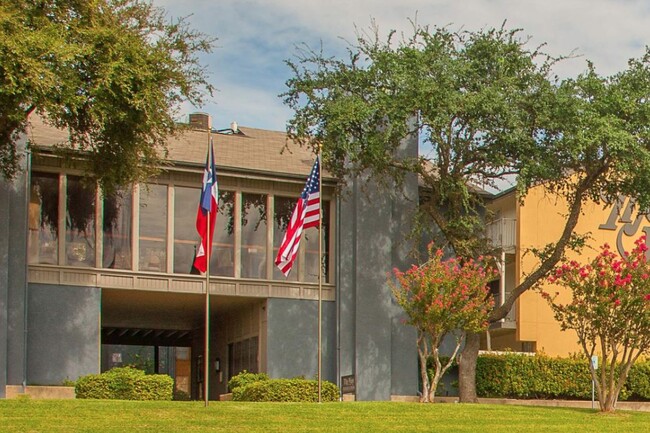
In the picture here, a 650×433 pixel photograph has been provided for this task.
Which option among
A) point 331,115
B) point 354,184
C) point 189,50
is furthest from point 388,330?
point 189,50

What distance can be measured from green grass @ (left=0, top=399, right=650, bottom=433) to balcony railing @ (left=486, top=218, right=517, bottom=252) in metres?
15.0

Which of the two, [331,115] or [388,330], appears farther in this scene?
[388,330]

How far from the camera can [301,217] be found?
27047mm

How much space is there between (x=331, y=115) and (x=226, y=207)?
4.32 m

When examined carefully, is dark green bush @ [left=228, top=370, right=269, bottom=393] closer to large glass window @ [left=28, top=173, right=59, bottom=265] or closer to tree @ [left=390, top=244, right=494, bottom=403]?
tree @ [left=390, top=244, right=494, bottom=403]

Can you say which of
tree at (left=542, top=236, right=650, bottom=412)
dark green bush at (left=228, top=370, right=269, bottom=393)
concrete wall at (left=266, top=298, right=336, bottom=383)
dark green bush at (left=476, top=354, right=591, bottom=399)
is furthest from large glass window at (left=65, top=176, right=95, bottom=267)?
tree at (left=542, top=236, right=650, bottom=412)

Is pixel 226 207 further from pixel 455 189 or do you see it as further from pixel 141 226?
pixel 455 189

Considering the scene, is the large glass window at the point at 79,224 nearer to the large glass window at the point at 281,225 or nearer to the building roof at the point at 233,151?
the building roof at the point at 233,151

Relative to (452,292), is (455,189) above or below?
above

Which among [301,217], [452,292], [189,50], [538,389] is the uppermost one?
[189,50]

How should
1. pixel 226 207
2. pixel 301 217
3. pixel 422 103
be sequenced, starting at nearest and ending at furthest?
1. pixel 301 217
2. pixel 422 103
3. pixel 226 207

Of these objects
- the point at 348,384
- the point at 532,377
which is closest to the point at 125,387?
the point at 348,384

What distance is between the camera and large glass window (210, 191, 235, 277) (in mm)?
31906

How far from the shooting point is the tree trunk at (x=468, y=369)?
3191 centimetres
